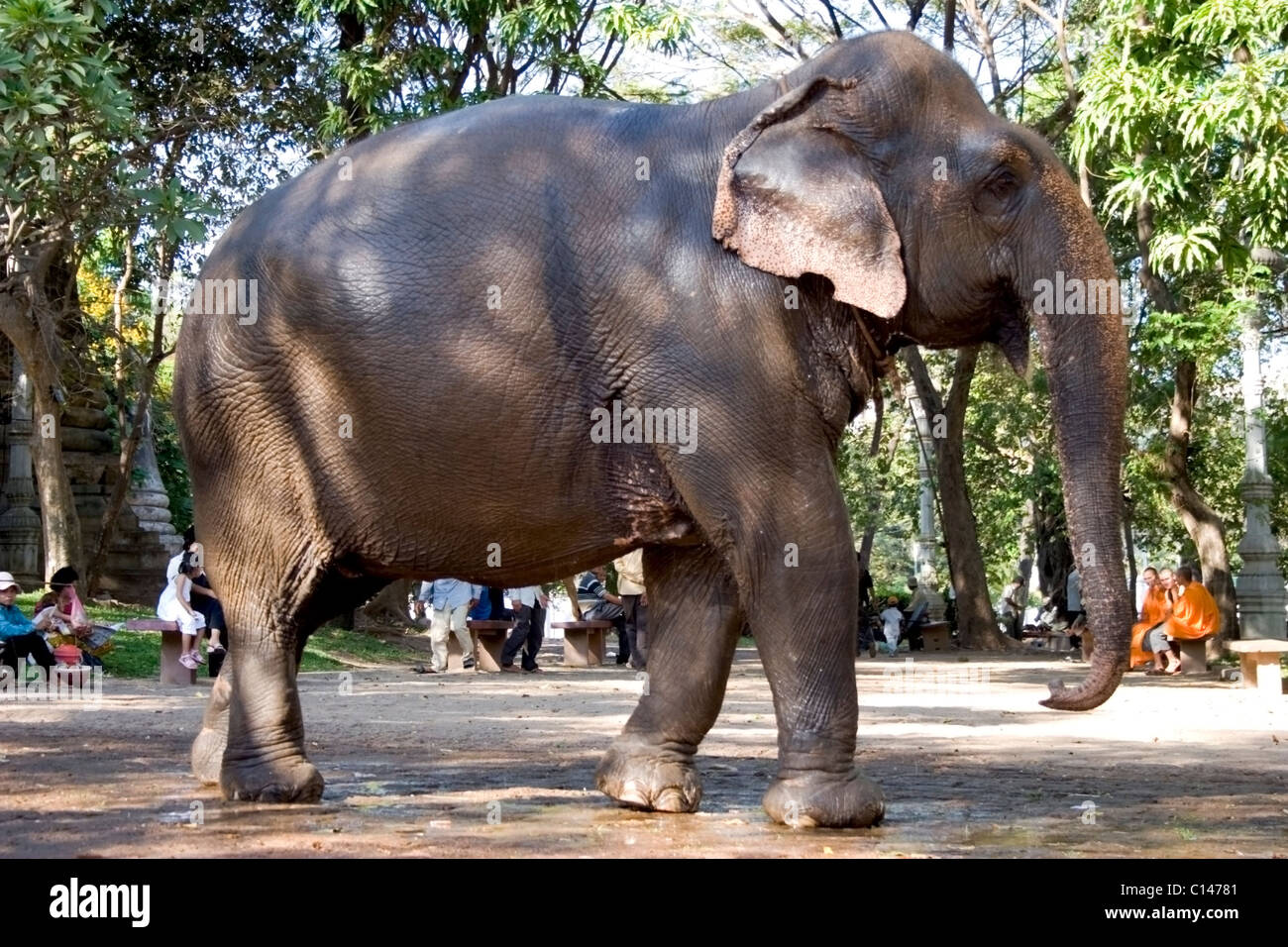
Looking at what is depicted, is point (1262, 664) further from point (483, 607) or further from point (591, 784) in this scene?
point (591, 784)

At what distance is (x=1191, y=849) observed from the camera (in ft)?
19.4

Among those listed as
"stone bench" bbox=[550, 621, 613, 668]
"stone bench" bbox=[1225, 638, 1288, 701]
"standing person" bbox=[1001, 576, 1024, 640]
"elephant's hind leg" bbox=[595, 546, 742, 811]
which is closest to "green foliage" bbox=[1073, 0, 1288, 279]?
"stone bench" bbox=[1225, 638, 1288, 701]

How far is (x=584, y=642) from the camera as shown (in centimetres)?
2406

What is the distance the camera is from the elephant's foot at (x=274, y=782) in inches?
280

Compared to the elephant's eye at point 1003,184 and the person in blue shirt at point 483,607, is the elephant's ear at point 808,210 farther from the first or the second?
the person in blue shirt at point 483,607

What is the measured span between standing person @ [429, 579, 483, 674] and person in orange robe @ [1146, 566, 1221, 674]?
8733mm

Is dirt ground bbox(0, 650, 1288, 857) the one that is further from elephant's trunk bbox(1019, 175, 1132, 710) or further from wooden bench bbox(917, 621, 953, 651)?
wooden bench bbox(917, 621, 953, 651)

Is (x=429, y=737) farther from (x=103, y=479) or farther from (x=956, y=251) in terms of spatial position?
(x=103, y=479)

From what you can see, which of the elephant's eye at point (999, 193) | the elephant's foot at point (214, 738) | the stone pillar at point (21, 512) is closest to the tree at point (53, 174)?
the stone pillar at point (21, 512)

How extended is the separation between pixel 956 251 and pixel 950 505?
23.0 metres

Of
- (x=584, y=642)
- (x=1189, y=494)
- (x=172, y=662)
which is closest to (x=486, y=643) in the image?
(x=584, y=642)

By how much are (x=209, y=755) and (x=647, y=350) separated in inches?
122

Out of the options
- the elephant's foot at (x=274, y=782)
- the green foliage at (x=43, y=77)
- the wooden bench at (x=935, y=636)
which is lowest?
the wooden bench at (x=935, y=636)

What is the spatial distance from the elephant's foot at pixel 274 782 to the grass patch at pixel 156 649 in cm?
1252
